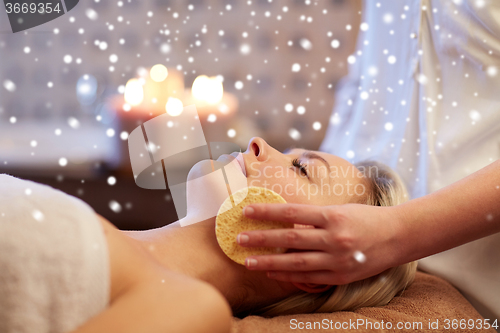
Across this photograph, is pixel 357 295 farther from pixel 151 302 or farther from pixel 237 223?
pixel 151 302

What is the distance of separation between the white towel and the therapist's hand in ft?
0.97

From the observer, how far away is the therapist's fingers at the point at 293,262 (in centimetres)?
70

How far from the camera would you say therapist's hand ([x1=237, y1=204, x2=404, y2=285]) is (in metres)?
0.69

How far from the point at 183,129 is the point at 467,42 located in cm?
115

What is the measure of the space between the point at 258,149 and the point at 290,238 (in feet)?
1.02

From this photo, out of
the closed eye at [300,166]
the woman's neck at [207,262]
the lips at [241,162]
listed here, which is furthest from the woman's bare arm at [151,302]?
the closed eye at [300,166]

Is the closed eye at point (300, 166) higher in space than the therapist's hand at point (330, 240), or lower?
higher

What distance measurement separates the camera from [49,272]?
0.54m

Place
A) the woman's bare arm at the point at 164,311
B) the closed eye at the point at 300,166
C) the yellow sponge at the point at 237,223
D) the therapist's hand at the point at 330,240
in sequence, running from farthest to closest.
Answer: the closed eye at the point at 300,166
the yellow sponge at the point at 237,223
the therapist's hand at the point at 330,240
the woman's bare arm at the point at 164,311

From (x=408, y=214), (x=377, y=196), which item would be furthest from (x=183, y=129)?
(x=408, y=214)

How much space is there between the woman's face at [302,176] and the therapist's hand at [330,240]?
0.14m

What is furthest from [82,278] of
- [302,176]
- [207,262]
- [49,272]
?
[302,176]

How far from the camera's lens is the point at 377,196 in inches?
39.6

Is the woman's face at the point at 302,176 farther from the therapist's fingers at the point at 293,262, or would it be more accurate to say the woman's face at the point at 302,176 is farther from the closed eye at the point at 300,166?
the therapist's fingers at the point at 293,262
